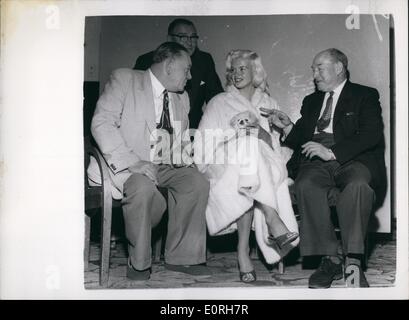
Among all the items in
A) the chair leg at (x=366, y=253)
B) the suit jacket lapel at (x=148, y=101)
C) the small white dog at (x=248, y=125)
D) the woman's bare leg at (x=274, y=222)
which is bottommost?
the chair leg at (x=366, y=253)

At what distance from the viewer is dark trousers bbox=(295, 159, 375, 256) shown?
394cm

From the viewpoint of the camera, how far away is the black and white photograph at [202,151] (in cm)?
394

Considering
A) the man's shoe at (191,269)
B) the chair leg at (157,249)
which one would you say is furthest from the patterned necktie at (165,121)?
the man's shoe at (191,269)

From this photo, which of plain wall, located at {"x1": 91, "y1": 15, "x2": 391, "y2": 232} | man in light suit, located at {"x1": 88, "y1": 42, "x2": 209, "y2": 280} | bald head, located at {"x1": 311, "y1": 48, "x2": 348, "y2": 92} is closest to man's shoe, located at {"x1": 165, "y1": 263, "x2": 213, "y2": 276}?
man in light suit, located at {"x1": 88, "y1": 42, "x2": 209, "y2": 280}

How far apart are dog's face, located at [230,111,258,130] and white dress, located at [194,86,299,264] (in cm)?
4

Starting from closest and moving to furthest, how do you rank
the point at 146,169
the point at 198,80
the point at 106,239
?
the point at 106,239
the point at 146,169
the point at 198,80

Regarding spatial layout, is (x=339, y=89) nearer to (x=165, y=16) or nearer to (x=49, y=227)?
(x=165, y=16)

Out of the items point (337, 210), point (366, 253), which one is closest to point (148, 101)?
point (337, 210)

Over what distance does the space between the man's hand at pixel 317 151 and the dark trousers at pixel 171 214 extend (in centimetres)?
59

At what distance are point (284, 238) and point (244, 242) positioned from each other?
0.22m

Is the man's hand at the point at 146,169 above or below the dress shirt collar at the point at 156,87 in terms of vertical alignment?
below

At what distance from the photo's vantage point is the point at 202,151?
4090 mm

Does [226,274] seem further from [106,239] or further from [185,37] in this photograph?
[185,37]

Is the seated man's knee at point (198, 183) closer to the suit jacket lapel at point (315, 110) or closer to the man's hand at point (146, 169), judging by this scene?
the man's hand at point (146, 169)
